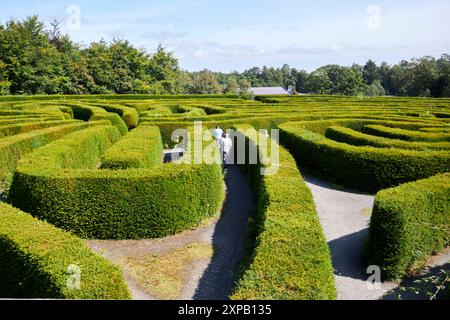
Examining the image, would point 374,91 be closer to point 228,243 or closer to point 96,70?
point 96,70

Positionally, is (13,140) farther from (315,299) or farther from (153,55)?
(153,55)

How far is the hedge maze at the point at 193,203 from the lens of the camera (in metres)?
6.55

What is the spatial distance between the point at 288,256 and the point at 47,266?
12.8 ft

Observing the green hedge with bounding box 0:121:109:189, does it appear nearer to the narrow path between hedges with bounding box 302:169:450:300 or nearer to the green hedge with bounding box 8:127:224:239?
the green hedge with bounding box 8:127:224:239

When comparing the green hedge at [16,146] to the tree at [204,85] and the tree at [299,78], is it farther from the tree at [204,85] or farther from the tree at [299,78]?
the tree at [299,78]

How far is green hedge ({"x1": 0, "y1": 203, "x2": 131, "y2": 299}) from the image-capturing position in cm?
623

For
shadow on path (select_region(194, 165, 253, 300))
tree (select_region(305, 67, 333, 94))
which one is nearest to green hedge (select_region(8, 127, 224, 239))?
shadow on path (select_region(194, 165, 253, 300))

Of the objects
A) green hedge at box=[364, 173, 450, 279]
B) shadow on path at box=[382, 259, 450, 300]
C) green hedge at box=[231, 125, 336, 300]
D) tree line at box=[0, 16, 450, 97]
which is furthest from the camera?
tree line at box=[0, 16, 450, 97]

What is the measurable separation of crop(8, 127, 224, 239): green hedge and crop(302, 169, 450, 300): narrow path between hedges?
13.4ft

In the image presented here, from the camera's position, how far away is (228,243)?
34.5 ft

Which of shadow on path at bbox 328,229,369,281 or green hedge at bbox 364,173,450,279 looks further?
shadow on path at bbox 328,229,369,281

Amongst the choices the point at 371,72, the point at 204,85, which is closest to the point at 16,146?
the point at 204,85

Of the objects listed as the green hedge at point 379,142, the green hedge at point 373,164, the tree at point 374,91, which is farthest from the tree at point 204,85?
the green hedge at point 373,164
